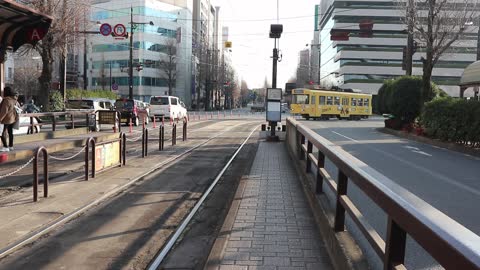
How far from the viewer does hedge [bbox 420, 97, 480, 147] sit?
59.3ft

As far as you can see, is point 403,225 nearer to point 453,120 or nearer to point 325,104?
point 453,120

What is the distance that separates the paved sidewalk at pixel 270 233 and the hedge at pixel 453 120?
10715mm

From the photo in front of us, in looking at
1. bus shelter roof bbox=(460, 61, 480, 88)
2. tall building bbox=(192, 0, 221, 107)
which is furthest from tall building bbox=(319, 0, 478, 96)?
bus shelter roof bbox=(460, 61, 480, 88)

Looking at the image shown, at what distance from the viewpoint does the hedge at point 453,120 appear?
18.1 m

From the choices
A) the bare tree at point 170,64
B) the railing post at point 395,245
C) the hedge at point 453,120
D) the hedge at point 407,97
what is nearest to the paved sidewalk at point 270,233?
the railing post at point 395,245

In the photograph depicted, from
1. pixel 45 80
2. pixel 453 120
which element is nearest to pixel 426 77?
pixel 453 120

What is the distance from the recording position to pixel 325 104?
50375 mm

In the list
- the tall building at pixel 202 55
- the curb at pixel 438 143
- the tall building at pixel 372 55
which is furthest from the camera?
the tall building at pixel 372 55

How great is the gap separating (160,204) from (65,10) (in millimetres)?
25164

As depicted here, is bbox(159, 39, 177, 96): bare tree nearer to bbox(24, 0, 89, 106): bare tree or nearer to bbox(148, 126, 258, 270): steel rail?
bbox(24, 0, 89, 106): bare tree

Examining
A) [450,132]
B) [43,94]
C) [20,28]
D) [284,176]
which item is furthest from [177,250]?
[43,94]

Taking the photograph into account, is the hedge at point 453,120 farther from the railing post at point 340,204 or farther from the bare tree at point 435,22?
the railing post at point 340,204

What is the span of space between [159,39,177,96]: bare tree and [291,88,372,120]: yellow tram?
138ft

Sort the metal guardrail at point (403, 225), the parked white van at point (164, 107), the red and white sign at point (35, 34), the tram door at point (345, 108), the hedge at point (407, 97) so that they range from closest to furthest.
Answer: the metal guardrail at point (403, 225), the red and white sign at point (35, 34), the hedge at point (407, 97), the parked white van at point (164, 107), the tram door at point (345, 108)
